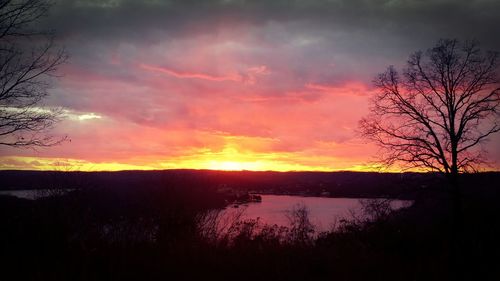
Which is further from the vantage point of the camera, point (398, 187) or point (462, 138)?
point (398, 187)

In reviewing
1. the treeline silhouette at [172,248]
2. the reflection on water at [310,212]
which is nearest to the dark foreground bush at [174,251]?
the treeline silhouette at [172,248]

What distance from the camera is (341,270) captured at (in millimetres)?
8664

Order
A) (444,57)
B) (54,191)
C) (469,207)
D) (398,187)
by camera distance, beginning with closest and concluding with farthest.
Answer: (54,191)
(444,57)
(398,187)
(469,207)

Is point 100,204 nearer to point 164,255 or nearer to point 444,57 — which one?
point 164,255

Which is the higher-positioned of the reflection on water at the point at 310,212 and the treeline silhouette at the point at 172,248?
the treeline silhouette at the point at 172,248

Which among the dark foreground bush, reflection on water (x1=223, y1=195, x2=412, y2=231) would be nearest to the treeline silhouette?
the dark foreground bush

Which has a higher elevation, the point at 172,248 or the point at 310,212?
the point at 172,248

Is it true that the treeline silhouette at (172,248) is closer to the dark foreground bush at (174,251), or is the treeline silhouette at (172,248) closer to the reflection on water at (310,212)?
the dark foreground bush at (174,251)

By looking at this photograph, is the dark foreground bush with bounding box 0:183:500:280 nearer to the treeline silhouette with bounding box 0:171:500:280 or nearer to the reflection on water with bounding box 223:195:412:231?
the treeline silhouette with bounding box 0:171:500:280

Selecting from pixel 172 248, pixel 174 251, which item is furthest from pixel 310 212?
pixel 174 251

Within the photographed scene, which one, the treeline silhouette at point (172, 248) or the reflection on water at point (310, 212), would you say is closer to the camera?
the treeline silhouette at point (172, 248)

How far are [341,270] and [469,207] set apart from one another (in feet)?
76.2

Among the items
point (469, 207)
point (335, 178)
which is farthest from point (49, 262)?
point (335, 178)

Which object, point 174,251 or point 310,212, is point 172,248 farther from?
point 310,212
